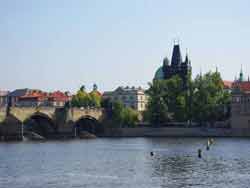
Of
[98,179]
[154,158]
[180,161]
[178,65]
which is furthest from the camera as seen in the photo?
[178,65]

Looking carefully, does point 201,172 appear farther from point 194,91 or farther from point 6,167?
Answer: point 194,91

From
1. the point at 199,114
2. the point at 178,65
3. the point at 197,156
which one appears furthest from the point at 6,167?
the point at 178,65

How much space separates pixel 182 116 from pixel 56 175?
257ft

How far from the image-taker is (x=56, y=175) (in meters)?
54.7

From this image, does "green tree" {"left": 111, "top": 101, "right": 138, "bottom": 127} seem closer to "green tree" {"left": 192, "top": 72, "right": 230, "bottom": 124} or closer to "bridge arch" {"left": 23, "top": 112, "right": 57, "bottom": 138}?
"green tree" {"left": 192, "top": 72, "right": 230, "bottom": 124}

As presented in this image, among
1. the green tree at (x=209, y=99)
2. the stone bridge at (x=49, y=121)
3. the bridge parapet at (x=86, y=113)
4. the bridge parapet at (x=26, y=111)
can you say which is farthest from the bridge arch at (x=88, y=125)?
the green tree at (x=209, y=99)

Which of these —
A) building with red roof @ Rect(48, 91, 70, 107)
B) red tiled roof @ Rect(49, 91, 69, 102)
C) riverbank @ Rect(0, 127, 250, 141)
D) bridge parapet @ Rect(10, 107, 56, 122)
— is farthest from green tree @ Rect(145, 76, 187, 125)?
red tiled roof @ Rect(49, 91, 69, 102)

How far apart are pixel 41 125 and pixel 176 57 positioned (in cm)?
4826

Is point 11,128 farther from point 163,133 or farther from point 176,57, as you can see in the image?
point 176,57

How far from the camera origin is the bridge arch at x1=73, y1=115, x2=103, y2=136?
132863 millimetres

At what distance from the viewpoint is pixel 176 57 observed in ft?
547

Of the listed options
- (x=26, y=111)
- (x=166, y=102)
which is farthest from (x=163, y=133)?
(x=26, y=111)

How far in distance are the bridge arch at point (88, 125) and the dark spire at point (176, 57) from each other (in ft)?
119

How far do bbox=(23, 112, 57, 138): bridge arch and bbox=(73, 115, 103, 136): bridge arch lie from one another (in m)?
5.80
